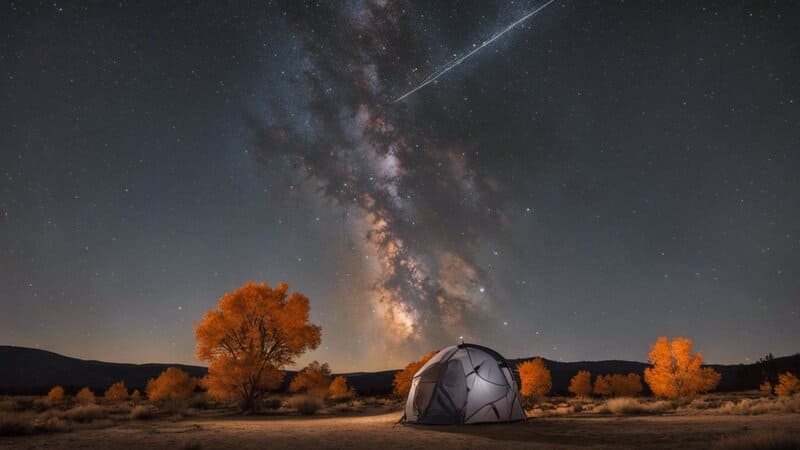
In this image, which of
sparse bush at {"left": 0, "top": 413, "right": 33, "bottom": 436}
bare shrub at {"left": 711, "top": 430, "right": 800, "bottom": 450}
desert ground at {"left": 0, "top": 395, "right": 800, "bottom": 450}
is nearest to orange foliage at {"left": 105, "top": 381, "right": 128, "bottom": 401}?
desert ground at {"left": 0, "top": 395, "right": 800, "bottom": 450}

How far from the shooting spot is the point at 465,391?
2045 centimetres

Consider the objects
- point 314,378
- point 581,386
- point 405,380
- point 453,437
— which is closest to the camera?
point 453,437

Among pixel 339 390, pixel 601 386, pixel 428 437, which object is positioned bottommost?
pixel 601 386

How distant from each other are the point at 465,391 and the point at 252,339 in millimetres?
17016

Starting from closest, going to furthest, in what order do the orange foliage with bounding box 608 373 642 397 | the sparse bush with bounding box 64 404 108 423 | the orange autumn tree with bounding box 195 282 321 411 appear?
the sparse bush with bounding box 64 404 108 423, the orange autumn tree with bounding box 195 282 321 411, the orange foliage with bounding box 608 373 642 397

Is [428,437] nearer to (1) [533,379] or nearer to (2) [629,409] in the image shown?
(2) [629,409]

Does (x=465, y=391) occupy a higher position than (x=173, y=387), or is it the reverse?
(x=173, y=387)

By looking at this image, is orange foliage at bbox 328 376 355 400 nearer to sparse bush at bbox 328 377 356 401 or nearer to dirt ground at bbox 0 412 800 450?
sparse bush at bbox 328 377 356 401

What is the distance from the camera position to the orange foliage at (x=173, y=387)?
42.0 metres

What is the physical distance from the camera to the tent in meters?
20.3

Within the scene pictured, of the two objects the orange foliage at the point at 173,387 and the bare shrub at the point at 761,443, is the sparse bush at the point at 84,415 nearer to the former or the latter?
the orange foliage at the point at 173,387

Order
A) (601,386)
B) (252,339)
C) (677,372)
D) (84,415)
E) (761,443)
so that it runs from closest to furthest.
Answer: (761,443) < (84,415) < (252,339) < (677,372) < (601,386)

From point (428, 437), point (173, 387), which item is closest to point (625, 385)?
point (173, 387)

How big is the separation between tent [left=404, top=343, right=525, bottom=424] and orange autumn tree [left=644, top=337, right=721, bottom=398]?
124ft
